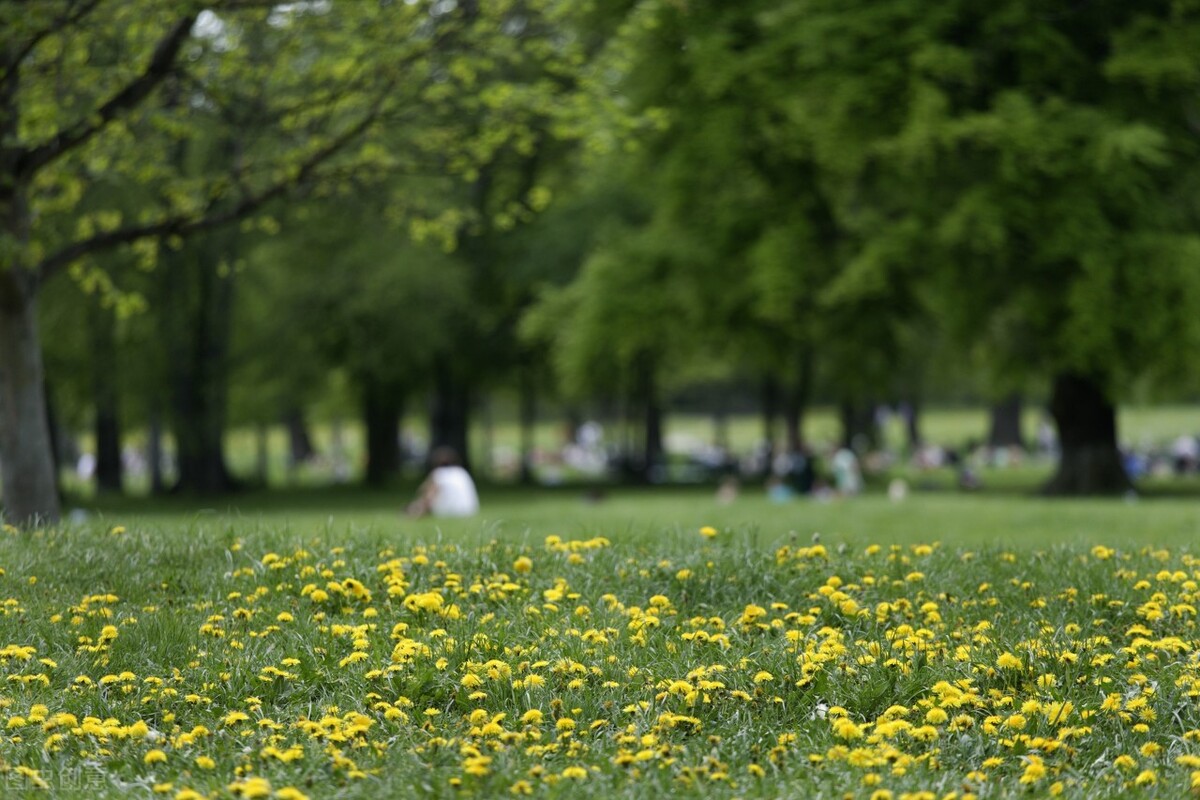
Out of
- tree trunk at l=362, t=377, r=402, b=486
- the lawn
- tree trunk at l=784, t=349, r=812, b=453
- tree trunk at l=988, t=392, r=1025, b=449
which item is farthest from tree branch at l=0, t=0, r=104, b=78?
tree trunk at l=988, t=392, r=1025, b=449

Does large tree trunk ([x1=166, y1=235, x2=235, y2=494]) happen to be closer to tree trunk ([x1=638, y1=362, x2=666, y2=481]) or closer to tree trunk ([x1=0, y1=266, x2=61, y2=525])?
tree trunk ([x1=638, y1=362, x2=666, y2=481])

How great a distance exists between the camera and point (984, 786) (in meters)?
4.88

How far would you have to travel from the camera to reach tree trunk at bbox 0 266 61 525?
12.8 m

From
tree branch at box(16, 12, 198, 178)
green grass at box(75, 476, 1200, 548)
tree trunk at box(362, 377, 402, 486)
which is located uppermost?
tree branch at box(16, 12, 198, 178)

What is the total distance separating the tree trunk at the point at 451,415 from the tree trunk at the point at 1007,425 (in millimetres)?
22739

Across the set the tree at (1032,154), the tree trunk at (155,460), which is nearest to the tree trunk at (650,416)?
the tree trunk at (155,460)

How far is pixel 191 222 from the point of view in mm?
14406

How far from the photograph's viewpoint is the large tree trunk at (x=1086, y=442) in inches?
1047

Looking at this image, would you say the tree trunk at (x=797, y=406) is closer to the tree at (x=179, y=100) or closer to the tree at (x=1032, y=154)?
the tree at (x=1032, y=154)

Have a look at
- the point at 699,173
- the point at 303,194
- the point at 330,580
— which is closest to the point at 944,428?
the point at 699,173

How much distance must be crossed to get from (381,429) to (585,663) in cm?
3510

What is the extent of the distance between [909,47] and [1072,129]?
2.74 m

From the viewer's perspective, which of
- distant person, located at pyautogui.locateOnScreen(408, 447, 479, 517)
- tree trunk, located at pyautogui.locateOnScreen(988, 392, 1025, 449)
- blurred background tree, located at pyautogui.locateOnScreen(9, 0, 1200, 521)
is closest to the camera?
blurred background tree, located at pyautogui.locateOnScreen(9, 0, 1200, 521)

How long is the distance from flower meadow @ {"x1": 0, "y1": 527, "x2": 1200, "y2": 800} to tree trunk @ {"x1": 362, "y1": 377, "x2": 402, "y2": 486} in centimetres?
2860
